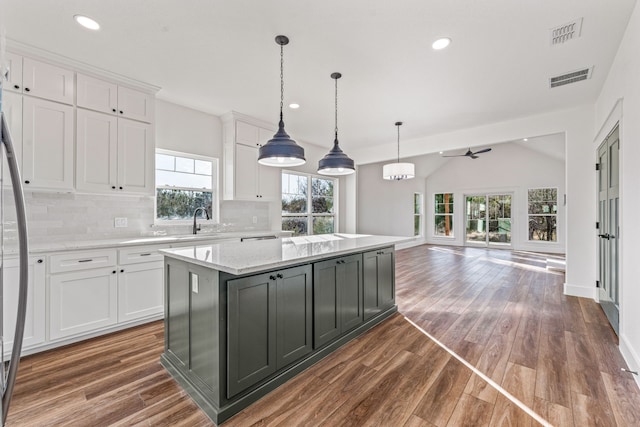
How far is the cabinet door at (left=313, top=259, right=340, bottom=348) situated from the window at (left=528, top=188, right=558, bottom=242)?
345 inches

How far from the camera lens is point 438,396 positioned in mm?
1947

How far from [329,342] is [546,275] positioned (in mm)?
5018

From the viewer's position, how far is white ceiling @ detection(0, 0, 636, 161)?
7.28 ft

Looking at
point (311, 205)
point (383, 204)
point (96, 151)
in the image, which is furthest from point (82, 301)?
point (383, 204)

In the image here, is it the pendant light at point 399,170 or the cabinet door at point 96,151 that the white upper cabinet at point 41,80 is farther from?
the pendant light at point 399,170

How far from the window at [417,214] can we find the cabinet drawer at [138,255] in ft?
26.7

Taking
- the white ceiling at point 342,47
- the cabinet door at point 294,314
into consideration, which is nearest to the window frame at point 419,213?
the white ceiling at point 342,47

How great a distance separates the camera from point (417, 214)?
1003 cm

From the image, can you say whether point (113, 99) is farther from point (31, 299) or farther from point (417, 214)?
point (417, 214)

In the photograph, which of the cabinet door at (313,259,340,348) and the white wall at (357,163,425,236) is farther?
the white wall at (357,163,425,236)

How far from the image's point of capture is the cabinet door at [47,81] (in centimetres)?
266

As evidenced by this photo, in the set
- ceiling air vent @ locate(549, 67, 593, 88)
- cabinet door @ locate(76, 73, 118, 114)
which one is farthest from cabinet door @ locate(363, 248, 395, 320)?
cabinet door @ locate(76, 73, 118, 114)

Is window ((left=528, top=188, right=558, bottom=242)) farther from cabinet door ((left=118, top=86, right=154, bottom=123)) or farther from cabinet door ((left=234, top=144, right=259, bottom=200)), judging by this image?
cabinet door ((left=118, top=86, right=154, bottom=123))

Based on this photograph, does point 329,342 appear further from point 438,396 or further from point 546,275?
point 546,275
